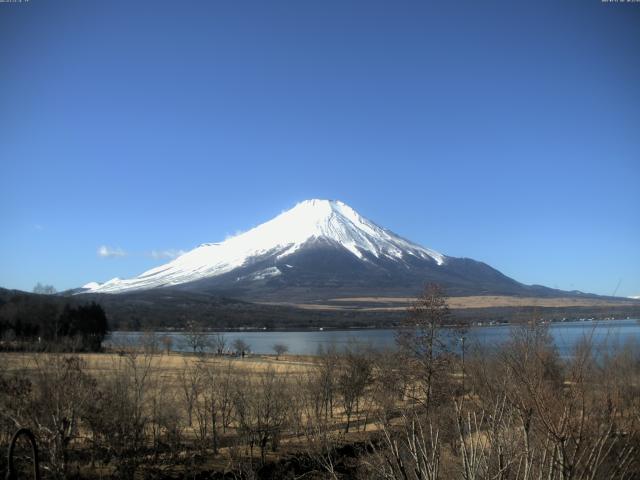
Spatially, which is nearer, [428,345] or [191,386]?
[428,345]

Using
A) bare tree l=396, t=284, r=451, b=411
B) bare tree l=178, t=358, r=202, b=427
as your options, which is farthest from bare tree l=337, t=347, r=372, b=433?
bare tree l=178, t=358, r=202, b=427

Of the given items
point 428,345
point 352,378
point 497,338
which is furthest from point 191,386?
point 497,338

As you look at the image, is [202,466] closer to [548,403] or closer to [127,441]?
[127,441]

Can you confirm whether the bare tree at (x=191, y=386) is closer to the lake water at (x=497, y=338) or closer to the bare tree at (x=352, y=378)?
the bare tree at (x=352, y=378)

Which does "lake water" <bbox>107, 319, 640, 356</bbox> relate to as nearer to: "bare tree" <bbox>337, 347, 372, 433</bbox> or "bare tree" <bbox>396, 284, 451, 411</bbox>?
"bare tree" <bbox>396, 284, 451, 411</bbox>

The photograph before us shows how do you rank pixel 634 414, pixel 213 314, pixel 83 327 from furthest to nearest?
pixel 213 314 < pixel 83 327 < pixel 634 414

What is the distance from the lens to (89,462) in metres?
17.6

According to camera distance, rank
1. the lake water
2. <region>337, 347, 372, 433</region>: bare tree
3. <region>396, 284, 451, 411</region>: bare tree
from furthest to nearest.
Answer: <region>337, 347, 372, 433</region>: bare tree → <region>396, 284, 451, 411</region>: bare tree → the lake water

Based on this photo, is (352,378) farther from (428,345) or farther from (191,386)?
(191,386)

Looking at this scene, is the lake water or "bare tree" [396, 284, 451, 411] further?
"bare tree" [396, 284, 451, 411]

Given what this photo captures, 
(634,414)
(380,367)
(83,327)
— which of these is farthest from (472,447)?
(83,327)

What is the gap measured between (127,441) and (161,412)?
177 inches

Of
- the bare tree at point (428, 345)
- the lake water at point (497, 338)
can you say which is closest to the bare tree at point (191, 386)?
the bare tree at point (428, 345)

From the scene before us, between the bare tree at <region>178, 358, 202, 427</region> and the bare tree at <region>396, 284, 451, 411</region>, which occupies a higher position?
the bare tree at <region>396, 284, 451, 411</region>
